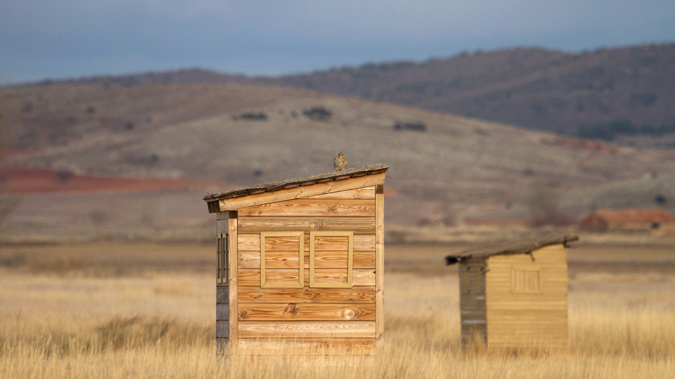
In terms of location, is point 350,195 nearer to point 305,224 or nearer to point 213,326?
point 305,224

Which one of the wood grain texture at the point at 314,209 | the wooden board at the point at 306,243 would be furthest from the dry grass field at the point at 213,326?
the wood grain texture at the point at 314,209

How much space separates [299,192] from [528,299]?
569 centimetres

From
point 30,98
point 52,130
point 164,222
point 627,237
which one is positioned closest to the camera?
point 627,237

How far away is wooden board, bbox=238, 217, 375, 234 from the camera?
12.5m

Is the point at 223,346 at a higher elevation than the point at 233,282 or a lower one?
lower

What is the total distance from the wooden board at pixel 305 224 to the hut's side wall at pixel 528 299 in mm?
4422

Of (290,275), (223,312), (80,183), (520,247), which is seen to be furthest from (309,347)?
(80,183)

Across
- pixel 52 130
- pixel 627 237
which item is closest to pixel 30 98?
pixel 52 130

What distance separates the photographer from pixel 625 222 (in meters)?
72.2

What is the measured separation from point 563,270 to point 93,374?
28.2 ft

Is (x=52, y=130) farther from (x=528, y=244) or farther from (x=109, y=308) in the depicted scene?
(x=528, y=244)

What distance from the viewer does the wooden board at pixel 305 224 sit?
1252cm

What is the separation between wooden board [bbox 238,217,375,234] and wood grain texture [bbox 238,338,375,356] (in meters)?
1.48

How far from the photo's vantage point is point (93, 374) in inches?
461
